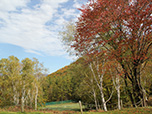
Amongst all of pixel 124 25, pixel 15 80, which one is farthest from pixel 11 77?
pixel 124 25

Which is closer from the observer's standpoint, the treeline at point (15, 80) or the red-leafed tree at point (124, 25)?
the red-leafed tree at point (124, 25)

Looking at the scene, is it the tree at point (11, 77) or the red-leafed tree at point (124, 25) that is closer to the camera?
the red-leafed tree at point (124, 25)

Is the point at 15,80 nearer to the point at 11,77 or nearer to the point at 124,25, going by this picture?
the point at 11,77

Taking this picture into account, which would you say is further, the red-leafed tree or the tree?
the tree

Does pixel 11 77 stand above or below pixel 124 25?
below

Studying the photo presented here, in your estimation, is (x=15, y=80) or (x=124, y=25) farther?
(x=15, y=80)

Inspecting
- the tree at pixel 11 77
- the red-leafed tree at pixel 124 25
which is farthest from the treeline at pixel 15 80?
the red-leafed tree at pixel 124 25

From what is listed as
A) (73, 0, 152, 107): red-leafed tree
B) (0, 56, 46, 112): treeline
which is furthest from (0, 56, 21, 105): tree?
(73, 0, 152, 107): red-leafed tree

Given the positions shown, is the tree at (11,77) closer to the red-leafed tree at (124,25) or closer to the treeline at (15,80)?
the treeline at (15,80)

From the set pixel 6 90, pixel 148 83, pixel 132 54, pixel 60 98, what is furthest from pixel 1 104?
pixel 60 98

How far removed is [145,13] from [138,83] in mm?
4815

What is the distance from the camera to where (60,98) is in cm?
6856

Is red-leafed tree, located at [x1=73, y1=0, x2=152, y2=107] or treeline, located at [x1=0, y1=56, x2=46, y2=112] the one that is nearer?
red-leafed tree, located at [x1=73, y1=0, x2=152, y2=107]

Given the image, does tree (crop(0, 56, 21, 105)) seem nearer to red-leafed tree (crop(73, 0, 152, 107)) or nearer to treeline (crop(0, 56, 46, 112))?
treeline (crop(0, 56, 46, 112))
